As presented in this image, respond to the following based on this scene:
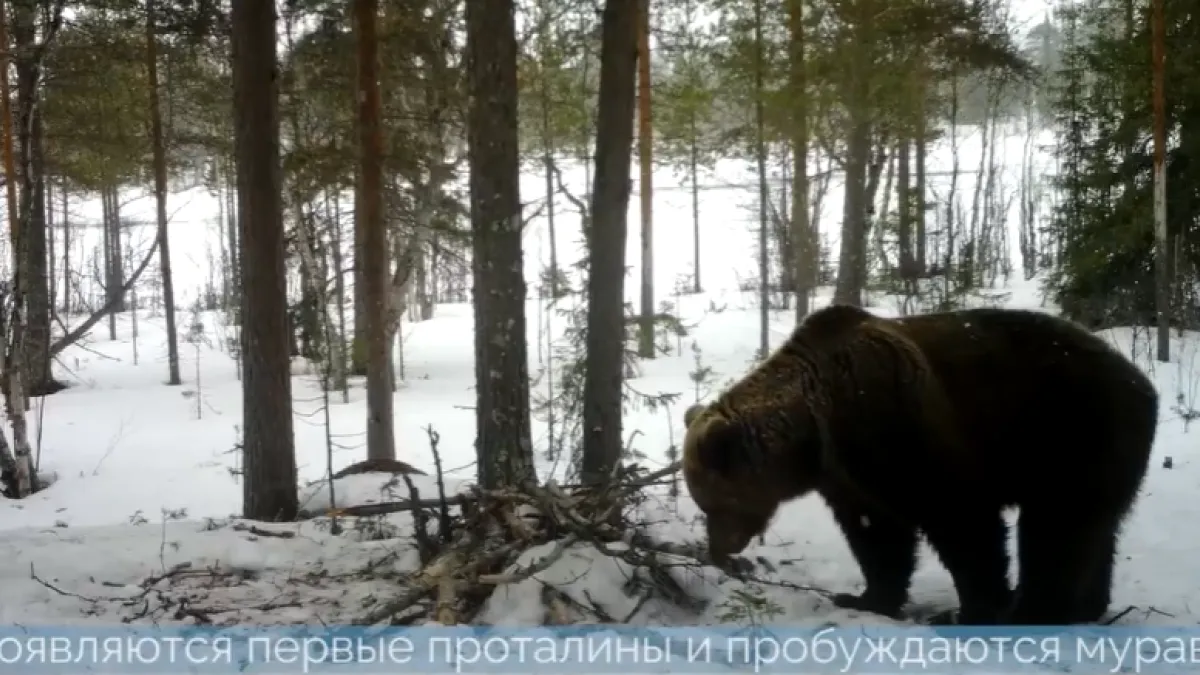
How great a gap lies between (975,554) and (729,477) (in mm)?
1203

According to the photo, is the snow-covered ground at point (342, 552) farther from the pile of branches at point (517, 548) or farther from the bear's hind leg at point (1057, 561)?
the bear's hind leg at point (1057, 561)

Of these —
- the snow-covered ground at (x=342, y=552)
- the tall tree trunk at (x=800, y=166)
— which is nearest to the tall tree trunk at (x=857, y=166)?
the tall tree trunk at (x=800, y=166)

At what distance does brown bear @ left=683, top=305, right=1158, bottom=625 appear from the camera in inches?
171

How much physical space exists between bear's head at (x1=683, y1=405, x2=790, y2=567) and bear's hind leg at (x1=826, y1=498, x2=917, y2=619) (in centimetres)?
49

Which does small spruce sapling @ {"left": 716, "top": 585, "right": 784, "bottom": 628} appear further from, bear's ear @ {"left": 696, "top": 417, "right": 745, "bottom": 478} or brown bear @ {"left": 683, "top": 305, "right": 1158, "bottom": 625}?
bear's ear @ {"left": 696, "top": 417, "right": 745, "bottom": 478}

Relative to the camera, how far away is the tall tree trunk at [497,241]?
21.2 ft

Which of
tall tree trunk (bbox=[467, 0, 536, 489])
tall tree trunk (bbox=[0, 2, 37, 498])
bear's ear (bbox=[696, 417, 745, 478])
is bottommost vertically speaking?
tall tree trunk (bbox=[0, 2, 37, 498])

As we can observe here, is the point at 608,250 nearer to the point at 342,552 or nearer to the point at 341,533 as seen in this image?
the point at 341,533

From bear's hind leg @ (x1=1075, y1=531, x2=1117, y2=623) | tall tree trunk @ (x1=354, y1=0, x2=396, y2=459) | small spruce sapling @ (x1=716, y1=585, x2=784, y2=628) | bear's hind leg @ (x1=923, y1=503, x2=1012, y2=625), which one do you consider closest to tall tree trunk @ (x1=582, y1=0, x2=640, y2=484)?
small spruce sapling @ (x1=716, y1=585, x2=784, y2=628)

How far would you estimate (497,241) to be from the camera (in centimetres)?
650

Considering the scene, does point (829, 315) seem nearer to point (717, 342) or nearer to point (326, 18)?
point (326, 18)

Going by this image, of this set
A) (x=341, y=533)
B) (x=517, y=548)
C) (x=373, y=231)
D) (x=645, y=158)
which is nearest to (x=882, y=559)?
(x=517, y=548)

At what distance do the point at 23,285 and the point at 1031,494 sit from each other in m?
11.1

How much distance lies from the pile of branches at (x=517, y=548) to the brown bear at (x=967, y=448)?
1.77 ft
